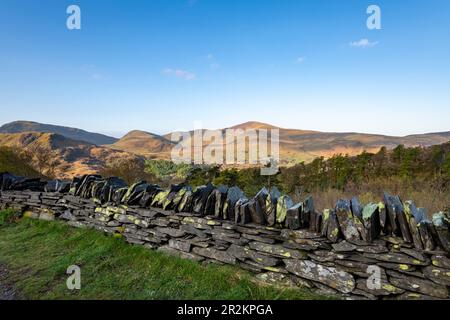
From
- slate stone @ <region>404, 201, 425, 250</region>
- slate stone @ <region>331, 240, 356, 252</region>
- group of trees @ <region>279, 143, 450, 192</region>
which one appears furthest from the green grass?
group of trees @ <region>279, 143, 450, 192</region>

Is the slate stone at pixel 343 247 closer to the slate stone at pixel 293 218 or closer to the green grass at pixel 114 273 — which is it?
the slate stone at pixel 293 218

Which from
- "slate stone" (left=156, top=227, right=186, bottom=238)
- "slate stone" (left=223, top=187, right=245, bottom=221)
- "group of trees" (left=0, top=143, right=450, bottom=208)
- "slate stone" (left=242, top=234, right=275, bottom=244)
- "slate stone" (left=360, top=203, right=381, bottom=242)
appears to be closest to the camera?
"slate stone" (left=360, top=203, right=381, bottom=242)

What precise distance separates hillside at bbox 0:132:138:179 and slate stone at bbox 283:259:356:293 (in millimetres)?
12455

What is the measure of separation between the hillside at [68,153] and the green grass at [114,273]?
8.76m

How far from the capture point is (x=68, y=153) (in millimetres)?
17125

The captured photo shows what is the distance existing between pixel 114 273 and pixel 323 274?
3.20 m

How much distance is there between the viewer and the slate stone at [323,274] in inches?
125

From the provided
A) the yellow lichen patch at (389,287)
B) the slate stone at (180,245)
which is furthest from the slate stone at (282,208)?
the slate stone at (180,245)

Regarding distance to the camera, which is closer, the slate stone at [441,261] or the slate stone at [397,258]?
the slate stone at [441,261]

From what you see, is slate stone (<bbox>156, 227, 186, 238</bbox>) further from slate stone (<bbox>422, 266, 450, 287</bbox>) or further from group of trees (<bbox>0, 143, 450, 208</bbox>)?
group of trees (<bbox>0, 143, 450, 208</bbox>)

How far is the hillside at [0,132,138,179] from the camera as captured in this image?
47.4ft

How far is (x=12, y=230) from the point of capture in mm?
6566

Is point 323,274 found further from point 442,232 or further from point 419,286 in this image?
point 442,232

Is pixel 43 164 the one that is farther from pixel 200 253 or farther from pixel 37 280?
pixel 200 253
